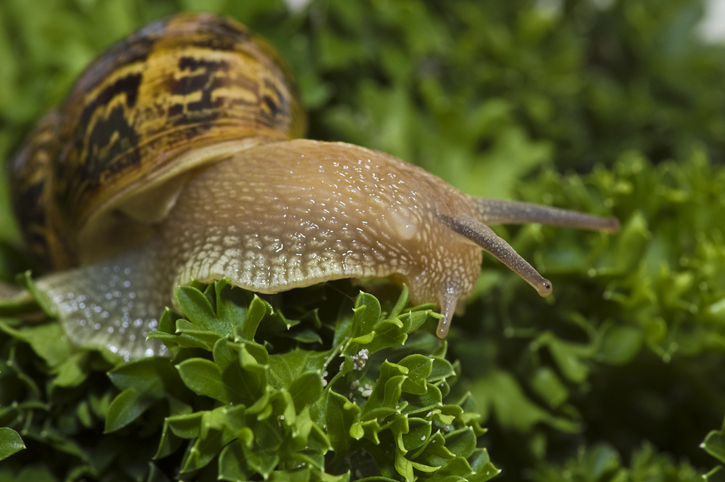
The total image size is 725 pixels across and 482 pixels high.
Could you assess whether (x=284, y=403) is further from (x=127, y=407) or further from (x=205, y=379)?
(x=127, y=407)

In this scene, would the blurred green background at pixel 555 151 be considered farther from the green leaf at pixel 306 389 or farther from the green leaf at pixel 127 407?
the green leaf at pixel 127 407

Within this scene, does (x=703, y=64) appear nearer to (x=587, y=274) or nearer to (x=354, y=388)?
(x=587, y=274)

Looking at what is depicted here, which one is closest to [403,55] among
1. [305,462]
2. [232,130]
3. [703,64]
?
[232,130]

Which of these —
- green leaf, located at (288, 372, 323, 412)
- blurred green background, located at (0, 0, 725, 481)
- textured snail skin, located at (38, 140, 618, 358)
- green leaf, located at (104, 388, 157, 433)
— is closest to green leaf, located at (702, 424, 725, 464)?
blurred green background, located at (0, 0, 725, 481)

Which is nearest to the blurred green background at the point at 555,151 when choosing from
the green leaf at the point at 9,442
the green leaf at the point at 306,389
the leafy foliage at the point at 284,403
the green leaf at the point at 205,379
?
the leafy foliage at the point at 284,403

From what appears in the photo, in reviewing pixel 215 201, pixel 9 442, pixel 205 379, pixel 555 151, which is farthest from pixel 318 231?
pixel 555 151
